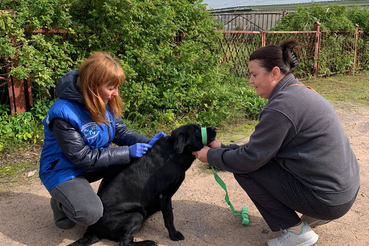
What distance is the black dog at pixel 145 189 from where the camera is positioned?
2.93 m

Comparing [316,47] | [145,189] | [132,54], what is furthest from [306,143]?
[316,47]

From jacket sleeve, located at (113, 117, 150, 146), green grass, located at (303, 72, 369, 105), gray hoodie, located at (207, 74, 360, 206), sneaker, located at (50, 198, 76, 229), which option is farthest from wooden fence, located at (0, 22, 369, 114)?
gray hoodie, located at (207, 74, 360, 206)

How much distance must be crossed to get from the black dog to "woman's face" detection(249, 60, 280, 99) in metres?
0.61

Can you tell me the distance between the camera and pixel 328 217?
2.71m

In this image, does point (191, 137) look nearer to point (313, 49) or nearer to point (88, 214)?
point (88, 214)

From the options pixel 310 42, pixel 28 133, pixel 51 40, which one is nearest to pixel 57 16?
pixel 51 40

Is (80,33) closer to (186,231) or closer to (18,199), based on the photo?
(18,199)

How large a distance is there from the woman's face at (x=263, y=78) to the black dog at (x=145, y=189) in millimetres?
610

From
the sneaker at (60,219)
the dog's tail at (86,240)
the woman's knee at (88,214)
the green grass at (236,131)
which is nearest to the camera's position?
Answer: the woman's knee at (88,214)

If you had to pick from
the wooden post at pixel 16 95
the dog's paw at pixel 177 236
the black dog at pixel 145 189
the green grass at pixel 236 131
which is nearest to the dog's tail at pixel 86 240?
the black dog at pixel 145 189

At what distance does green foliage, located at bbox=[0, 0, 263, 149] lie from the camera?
16.6 feet

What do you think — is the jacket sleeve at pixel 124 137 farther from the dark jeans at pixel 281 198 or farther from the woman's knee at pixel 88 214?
the dark jeans at pixel 281 198

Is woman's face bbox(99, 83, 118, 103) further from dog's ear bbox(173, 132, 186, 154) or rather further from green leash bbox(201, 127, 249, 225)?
green leash bbox(201, 127, 249, 225)

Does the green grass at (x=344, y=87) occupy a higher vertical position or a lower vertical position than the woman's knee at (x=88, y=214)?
lower
